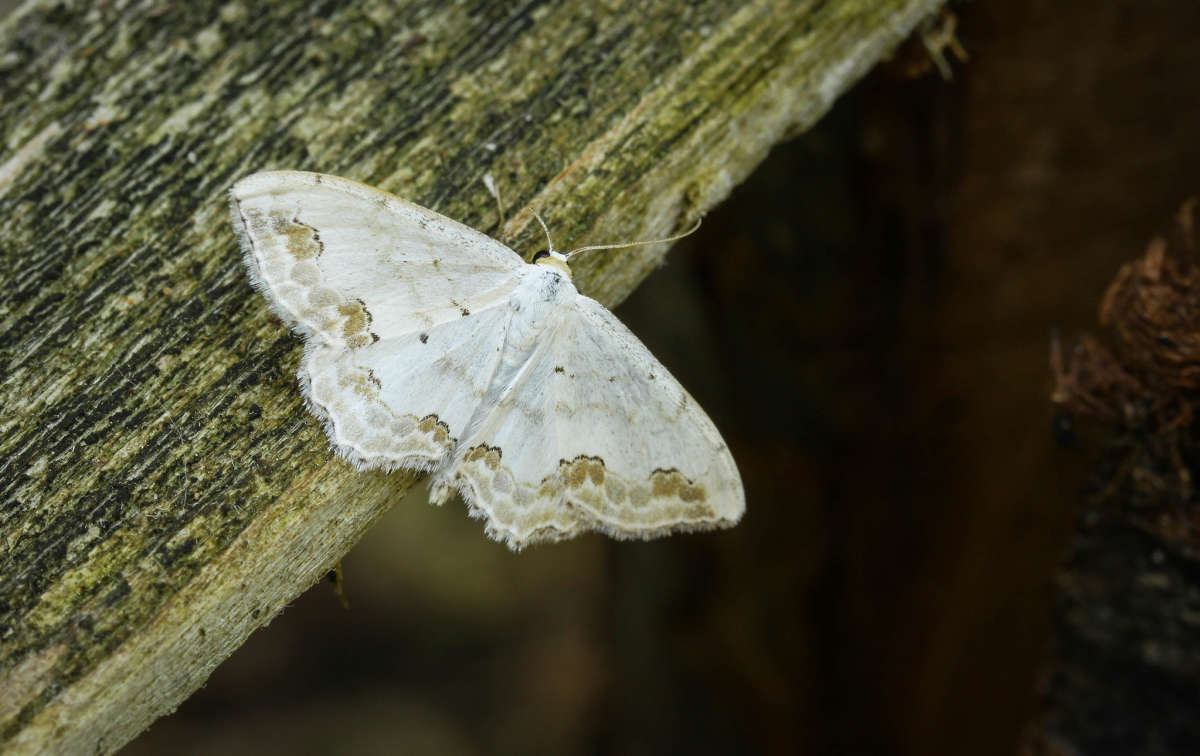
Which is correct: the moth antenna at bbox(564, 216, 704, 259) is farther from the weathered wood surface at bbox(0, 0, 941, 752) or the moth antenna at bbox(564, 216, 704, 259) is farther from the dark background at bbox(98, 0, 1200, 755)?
the dark background at bbox(98, 0, 1200, 755)

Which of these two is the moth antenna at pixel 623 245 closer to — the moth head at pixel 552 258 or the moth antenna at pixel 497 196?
the moth head at pixel 552 258

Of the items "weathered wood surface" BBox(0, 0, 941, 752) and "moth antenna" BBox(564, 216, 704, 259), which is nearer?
"weathered wood surface" BBox(0, 0, 941, 752)

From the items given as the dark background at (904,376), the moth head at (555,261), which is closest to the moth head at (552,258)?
the moth head at (555,261)

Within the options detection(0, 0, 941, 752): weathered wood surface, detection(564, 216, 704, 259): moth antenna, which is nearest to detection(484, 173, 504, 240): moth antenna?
detection(0, 0, 941, 752): weathered wood surface

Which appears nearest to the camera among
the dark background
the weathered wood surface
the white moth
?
the weathered wood surface

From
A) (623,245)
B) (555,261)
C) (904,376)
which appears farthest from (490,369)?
(904,376)

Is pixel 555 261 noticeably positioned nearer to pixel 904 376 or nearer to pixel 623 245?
pixel 623 245
